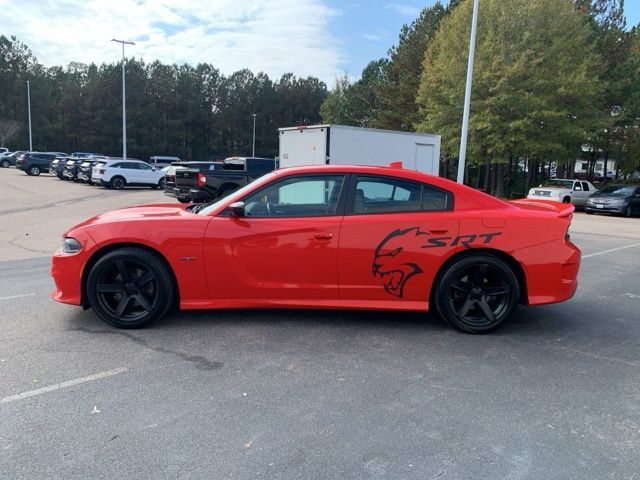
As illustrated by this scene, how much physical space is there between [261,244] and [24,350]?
83.4 inches

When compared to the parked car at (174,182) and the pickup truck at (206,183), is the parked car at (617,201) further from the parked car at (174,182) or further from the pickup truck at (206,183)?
the parked car at (174,182)

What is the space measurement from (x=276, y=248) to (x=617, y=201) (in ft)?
75.3

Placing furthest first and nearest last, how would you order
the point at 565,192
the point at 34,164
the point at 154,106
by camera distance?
the point at 154,106
the point at 34,164
the point at 565,192

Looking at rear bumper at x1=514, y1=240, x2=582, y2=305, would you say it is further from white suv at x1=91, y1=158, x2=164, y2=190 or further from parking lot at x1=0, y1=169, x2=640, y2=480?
white suv at x1=91, y1=158, x2=164, y2=190

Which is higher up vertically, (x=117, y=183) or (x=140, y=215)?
(x=140, y=215)

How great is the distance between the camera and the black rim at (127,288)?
4.52 metres

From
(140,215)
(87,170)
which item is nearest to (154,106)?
(87,170)

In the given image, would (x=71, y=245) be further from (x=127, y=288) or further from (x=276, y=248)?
(x=276, y=248)

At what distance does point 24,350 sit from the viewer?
403 centimetres

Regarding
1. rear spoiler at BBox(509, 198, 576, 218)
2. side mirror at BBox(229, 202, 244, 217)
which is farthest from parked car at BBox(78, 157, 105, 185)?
rear spoiler at BBox(509, 198, 576, 218)

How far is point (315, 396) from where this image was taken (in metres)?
3.35

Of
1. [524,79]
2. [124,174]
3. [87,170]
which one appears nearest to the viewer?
[524,79]

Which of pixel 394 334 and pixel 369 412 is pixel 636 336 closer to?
pixel 394 334

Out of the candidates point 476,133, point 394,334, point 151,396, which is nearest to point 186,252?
point 151,396
